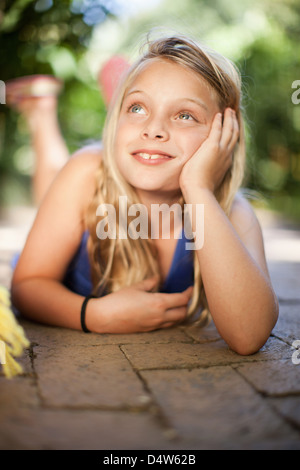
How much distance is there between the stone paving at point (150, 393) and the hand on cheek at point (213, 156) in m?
0.55

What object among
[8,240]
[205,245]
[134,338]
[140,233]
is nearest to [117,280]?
[140,233]

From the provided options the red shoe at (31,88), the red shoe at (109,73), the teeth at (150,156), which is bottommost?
the teeth at (150,156)

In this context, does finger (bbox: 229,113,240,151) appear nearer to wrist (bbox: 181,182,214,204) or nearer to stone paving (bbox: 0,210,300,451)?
wrist (bbox: 181,182,214,204)

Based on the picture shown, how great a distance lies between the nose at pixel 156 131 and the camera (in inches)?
67.4

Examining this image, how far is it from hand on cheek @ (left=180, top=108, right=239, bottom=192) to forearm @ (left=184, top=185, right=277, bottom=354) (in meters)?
0.19

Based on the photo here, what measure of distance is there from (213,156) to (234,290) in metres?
0.50

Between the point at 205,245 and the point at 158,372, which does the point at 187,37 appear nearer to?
the point at 205,245

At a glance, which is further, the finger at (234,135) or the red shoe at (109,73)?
the red shoe at (109,73)

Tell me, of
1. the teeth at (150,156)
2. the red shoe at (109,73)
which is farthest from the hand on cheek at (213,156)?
the red shoe at (109,73)

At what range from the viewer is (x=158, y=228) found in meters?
2.08

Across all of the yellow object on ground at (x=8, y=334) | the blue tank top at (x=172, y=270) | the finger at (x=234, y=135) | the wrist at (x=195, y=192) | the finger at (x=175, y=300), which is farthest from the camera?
the blue tank top at (x=172, y=270)

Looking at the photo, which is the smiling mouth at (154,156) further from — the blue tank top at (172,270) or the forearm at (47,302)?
the forearm at (47,302)

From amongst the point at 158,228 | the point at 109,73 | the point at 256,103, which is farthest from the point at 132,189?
the point at 256,103

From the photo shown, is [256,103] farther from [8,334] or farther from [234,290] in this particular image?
[8,334]
